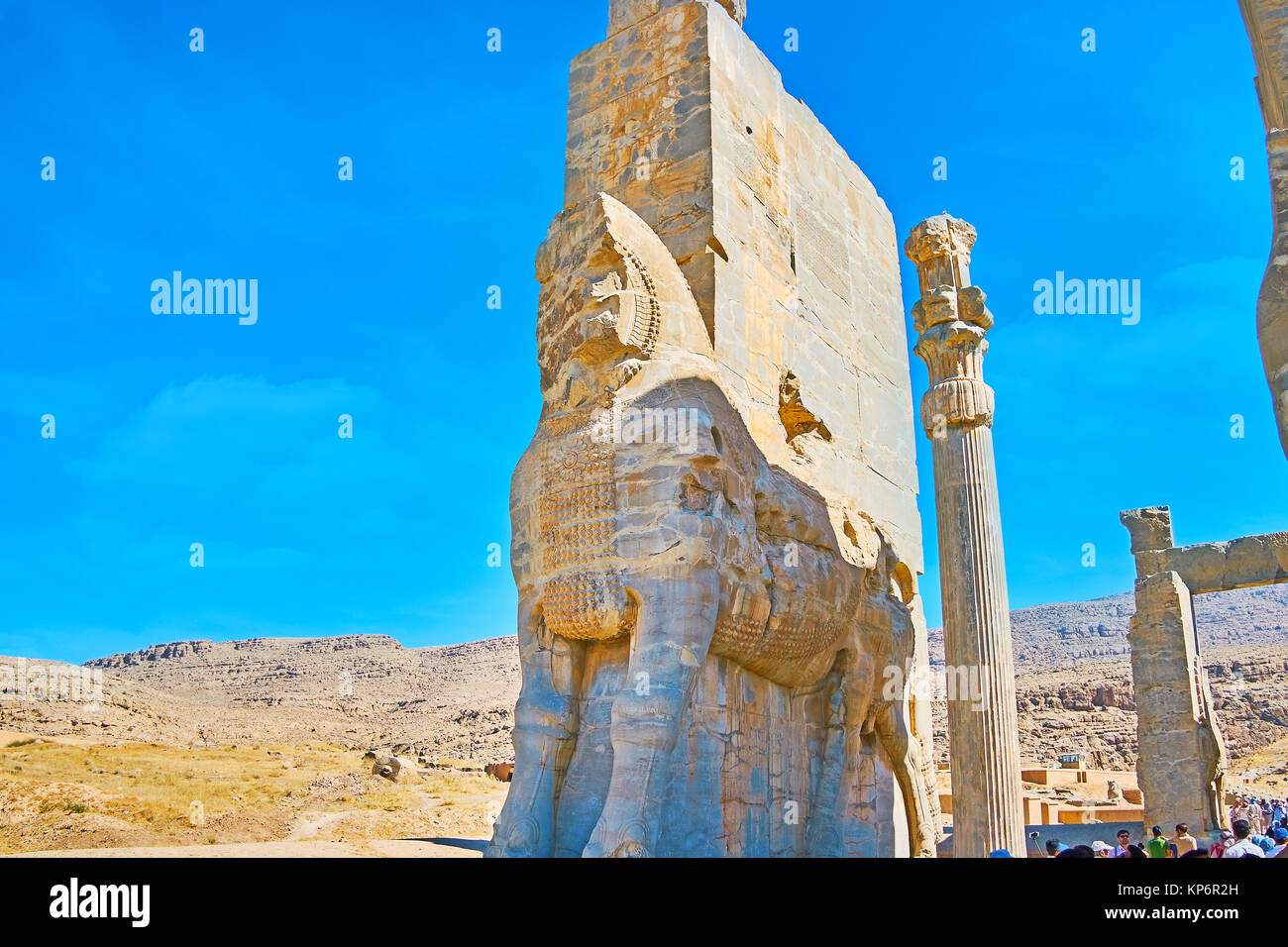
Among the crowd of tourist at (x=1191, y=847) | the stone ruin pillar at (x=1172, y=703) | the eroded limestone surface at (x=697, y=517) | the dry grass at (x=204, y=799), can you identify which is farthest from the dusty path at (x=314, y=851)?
the stone ruin pillar at (x=1172, y=703)

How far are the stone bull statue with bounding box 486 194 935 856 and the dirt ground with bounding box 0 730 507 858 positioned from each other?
7.91 ft

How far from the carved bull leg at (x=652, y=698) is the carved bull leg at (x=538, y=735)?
43 cm

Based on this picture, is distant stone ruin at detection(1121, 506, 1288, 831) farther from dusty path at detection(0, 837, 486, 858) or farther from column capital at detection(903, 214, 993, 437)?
dusty path at detection(0, 837, 486, 858)

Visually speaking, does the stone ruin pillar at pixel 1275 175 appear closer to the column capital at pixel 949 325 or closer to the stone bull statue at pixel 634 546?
the stone bull statue at pixel 634 546

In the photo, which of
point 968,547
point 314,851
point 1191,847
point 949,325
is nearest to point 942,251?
point 949,325

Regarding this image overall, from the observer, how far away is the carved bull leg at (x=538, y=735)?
4.86m

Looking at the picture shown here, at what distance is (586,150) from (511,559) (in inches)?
123

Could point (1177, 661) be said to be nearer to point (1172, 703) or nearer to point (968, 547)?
point (1172, 703)

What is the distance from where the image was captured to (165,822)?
1206 cm

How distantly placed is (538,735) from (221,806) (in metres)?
10.3

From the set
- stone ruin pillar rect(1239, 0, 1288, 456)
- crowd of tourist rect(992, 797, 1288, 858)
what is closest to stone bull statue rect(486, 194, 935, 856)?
crowd of tourist rect(992, 797, 1288, 858)

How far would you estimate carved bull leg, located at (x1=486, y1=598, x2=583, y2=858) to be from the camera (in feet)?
16.0

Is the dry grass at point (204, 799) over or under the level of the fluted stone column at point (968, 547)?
under
